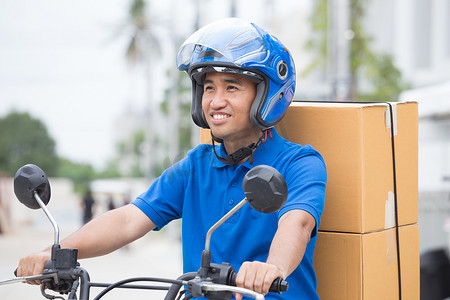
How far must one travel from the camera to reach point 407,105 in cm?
317

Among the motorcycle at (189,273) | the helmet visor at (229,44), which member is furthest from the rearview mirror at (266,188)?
the helmet visor at (229,44)

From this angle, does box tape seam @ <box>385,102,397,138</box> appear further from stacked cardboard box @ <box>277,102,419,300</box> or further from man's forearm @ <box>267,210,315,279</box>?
man's forearm @ <box>267,210,315,279</box>

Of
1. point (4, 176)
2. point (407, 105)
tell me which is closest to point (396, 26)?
point (4, 176)

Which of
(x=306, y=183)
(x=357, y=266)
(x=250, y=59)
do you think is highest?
(x=250, y=59)

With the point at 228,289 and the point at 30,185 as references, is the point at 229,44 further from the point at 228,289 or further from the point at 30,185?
the point at 228,289

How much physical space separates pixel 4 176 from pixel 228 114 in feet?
107

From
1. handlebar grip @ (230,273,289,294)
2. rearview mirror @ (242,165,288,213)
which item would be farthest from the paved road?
rearview mirror @ (242,165,288,213)

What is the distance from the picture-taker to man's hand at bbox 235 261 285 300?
6.79ft

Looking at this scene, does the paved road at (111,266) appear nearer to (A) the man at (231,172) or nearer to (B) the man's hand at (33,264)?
(A) the man at (231,172)

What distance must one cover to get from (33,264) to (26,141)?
235ft

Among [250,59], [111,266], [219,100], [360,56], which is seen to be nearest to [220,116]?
[219,100]

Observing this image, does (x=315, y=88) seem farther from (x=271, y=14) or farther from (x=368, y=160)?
(x=368, y=160)

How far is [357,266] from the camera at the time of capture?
112 inches

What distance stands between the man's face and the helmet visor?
12cm
